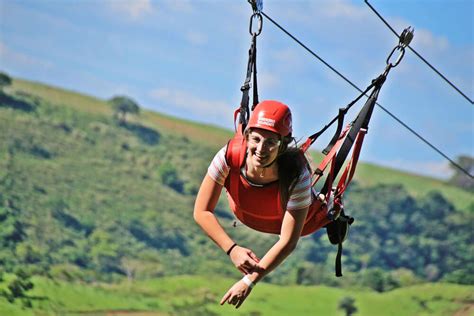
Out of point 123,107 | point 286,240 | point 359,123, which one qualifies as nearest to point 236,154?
point 286,240

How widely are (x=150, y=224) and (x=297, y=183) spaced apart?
11298 centimetres

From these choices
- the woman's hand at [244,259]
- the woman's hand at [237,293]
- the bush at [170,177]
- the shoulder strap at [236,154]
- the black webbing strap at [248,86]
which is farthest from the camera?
the bush at [170,177]

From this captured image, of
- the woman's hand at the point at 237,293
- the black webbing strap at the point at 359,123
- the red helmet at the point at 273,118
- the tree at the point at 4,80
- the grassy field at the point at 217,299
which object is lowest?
the grassy field at the point at 217,299

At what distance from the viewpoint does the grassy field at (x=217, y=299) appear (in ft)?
298

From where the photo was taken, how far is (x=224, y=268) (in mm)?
107688

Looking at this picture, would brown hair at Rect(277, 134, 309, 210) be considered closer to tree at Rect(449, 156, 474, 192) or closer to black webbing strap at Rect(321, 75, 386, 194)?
black webbing strap at Rect(321, 75, 386, 194)

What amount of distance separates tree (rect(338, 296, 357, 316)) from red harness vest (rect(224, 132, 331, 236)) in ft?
291

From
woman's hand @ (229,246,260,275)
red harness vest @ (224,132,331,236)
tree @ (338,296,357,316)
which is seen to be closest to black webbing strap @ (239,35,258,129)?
red harness vest @ (224,132,331,236)

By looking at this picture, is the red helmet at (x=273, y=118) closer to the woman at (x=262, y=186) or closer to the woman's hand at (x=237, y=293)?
the woman at (x=262, y=186)

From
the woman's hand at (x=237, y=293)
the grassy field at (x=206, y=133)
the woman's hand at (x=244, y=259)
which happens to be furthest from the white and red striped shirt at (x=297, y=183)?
the grassy field at (x=206, y=133)

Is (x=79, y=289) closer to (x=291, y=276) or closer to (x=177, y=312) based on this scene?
(x=177, y=312)

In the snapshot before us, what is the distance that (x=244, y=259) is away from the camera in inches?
328

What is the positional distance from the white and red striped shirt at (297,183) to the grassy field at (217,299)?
79.7 metres

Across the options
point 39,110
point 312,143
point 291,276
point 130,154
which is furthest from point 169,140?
point 312,143
